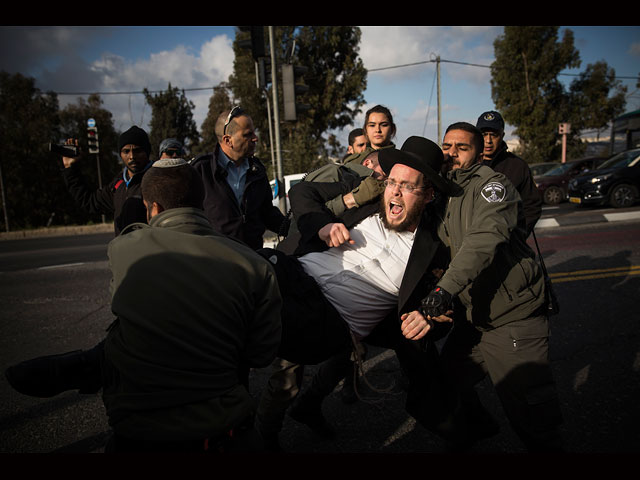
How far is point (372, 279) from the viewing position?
7.25 feet

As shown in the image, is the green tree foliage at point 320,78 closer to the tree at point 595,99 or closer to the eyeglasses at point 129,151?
the tree at point 595,99

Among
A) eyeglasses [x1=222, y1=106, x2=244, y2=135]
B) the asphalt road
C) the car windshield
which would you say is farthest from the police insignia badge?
the car windshield

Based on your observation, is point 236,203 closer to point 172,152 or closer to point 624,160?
point 172,152

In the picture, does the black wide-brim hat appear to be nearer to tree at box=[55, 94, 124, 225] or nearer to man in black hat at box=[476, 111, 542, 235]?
man in black hat at box=[476, 111, 542, 235]

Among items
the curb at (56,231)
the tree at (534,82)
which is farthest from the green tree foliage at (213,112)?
the tree at (534,82)

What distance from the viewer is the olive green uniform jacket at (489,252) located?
77.5 inches

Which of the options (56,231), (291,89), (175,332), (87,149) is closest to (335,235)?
(175,332)

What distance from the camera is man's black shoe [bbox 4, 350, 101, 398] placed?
1404 mm

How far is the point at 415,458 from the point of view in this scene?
1.52 metres

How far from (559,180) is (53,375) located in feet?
58.9

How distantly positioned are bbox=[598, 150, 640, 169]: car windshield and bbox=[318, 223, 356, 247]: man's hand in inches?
560

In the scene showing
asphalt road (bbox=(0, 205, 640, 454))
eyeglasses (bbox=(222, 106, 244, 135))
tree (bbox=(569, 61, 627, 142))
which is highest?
tree (bbox=(569, 61, 627, 142))

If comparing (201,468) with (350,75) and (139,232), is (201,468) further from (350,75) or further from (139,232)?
(350,75)

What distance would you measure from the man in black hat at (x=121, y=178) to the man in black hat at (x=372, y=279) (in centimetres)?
198
